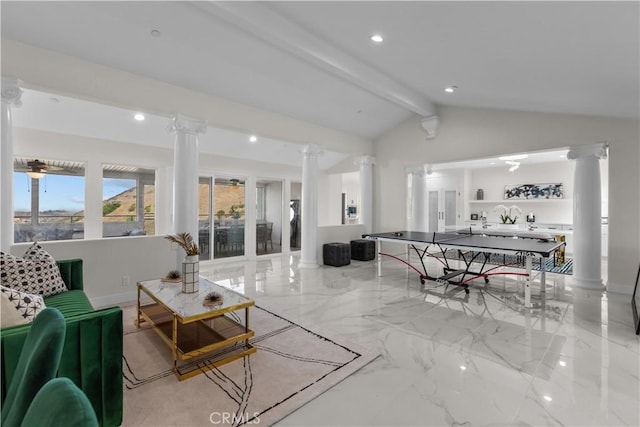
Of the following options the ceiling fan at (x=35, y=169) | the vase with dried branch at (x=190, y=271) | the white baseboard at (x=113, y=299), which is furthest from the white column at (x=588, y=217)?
the ceiling fan at (x=35, y=169)

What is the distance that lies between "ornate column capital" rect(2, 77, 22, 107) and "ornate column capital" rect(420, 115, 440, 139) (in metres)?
6.52

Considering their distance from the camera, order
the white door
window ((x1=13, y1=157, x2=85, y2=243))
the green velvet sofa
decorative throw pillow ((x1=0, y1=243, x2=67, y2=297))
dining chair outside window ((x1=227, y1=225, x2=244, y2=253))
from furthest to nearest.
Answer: the white door, dining chair outside window ((x1=227, y1=225, x2=244, y2=253)), window ((x1=13, y1=157, x2=85, y2=243)), decorative throw pillow ((x1=0, y1=243, x2=67, y2=297)), the green velvet sofa

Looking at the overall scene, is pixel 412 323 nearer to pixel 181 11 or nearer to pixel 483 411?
pixel 483 411

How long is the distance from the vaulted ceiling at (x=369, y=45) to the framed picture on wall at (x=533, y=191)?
4.86 metres

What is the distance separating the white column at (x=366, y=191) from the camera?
7.73m

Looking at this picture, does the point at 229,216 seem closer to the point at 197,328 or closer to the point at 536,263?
the point at 197,328

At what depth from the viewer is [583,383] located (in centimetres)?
223

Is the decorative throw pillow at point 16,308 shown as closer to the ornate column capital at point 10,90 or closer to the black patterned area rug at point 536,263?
the ornate column capital at point 10,90

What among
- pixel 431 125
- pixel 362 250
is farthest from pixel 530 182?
pixel 362 250

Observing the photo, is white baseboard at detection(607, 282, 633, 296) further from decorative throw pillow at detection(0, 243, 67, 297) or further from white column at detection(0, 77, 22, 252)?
white column at detection(0, 77, 22, 252)

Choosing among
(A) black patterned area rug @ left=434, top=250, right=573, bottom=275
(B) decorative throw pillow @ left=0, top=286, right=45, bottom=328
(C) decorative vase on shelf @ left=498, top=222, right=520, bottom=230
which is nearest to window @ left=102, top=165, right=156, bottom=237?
(B) decorative throw pillow @ left=0, top=286, right=45, bottom=328

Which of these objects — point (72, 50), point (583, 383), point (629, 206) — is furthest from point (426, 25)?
point (629, 206)

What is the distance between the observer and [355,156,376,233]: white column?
25.4 feet

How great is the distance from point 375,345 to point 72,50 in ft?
15.5
